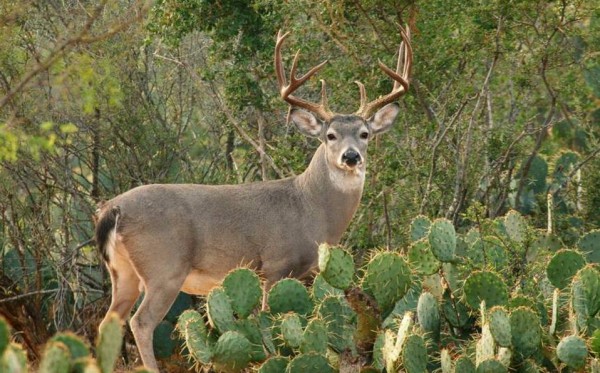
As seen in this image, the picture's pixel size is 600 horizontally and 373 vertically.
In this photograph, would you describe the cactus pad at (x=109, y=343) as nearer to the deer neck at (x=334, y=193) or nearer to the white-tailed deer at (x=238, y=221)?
the white-tailed deer at (x=238, y=221)

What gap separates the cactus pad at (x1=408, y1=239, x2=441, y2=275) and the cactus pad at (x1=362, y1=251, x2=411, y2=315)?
0.41 meters

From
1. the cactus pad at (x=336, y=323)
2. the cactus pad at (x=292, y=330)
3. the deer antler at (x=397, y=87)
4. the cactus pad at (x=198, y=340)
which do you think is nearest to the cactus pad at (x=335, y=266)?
the cactus pad at (x=336, y=323)

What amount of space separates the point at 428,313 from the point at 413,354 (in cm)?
64

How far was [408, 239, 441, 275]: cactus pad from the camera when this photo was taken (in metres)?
8.20

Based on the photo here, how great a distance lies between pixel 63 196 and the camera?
11016 millimetres

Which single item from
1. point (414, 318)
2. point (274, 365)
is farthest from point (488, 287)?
point (274, 365)

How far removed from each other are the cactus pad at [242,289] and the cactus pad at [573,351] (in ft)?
6.14

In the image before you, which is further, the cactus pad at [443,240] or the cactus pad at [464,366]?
the cactus pad at [443,240]

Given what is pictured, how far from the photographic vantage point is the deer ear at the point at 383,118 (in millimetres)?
9977

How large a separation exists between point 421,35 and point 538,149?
62.1 inches

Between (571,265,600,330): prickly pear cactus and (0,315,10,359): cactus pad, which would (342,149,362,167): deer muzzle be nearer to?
(571,265,600,330): prickly pear cactus

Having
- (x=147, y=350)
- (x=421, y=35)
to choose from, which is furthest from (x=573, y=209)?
(x=147, y=350)

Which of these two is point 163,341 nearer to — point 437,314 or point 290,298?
point 290,298

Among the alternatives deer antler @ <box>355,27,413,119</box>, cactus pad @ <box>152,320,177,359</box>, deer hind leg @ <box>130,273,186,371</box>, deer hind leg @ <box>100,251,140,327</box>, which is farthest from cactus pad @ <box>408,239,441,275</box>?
cactus pad @ <box>152,320,177,359</box>
